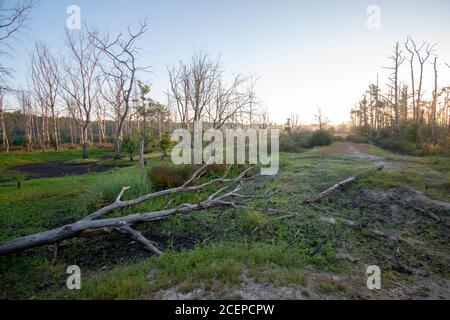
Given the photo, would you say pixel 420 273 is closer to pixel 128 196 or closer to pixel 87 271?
pixel 87 271

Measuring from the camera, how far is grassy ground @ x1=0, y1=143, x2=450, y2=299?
2.99m

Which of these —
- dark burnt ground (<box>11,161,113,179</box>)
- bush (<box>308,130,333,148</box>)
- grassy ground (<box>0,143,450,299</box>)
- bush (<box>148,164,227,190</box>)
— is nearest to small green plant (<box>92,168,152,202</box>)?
grassy ground (<box>0,143,450,299</box>)

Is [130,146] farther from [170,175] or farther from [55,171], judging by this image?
[170,175]

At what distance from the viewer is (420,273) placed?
3537 millimetres

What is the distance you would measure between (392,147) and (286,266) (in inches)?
864

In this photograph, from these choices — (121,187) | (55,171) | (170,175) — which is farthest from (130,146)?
(121,187)

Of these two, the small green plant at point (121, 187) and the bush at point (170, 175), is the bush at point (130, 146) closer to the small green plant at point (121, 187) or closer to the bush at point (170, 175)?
the bush at point (170, 175)

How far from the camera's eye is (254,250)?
3910 millimetres

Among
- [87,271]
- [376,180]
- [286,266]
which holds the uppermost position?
[376,180]

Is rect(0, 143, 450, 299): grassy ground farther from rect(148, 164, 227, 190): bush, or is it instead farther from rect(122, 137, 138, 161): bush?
rect(122, 137, 138, 161): bush

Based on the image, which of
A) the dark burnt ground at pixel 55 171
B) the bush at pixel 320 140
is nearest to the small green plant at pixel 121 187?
the dark burnt ground at pixel 55 171

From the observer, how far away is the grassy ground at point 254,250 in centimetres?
299

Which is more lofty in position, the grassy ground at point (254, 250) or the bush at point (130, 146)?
the bush at point (130, 146)
